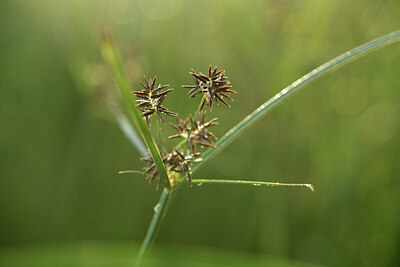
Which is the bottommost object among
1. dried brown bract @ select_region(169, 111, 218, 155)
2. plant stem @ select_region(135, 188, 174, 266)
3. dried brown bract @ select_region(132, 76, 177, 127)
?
plant stem @ select_region(135, 188, 174, 266)

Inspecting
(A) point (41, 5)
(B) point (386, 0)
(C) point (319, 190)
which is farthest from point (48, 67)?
(B) point (386, 0)

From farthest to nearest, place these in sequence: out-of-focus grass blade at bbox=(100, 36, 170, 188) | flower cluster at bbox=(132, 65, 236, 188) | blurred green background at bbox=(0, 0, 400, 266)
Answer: blurred green background at bbox=(0, 0, 400, 266) → flower cluster at bbox=(132, 65, 236, 188) → out-of-focus grass blade at bbox=(100, 36, 170, 188)

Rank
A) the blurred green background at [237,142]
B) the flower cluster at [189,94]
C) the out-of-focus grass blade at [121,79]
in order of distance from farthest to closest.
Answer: the blurred green background at [237,142] → the flower cluster at [189,94] → the out-of-focus grass blade at [121,79]

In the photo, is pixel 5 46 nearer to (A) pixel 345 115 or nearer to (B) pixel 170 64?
(B) pixel 170 64

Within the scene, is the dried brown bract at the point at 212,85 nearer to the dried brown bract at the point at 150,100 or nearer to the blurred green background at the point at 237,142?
the dried brown bract at the point at 150,100

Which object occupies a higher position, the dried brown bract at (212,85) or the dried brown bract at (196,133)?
the dried brown bract at (212,85)

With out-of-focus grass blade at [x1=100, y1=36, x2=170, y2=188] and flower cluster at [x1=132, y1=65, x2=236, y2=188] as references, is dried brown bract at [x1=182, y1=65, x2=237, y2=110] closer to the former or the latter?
flower cluster at [x1=132, y1=65, x2=236, y2=188]

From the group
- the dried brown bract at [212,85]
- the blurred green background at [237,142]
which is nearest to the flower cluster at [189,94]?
the dried brown bract at [212,85]

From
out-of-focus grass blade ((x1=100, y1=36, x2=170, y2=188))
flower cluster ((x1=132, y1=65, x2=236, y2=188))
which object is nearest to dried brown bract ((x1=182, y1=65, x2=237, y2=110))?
flower cluster ((x1=132, y1=65, x2=236, y2=188))
